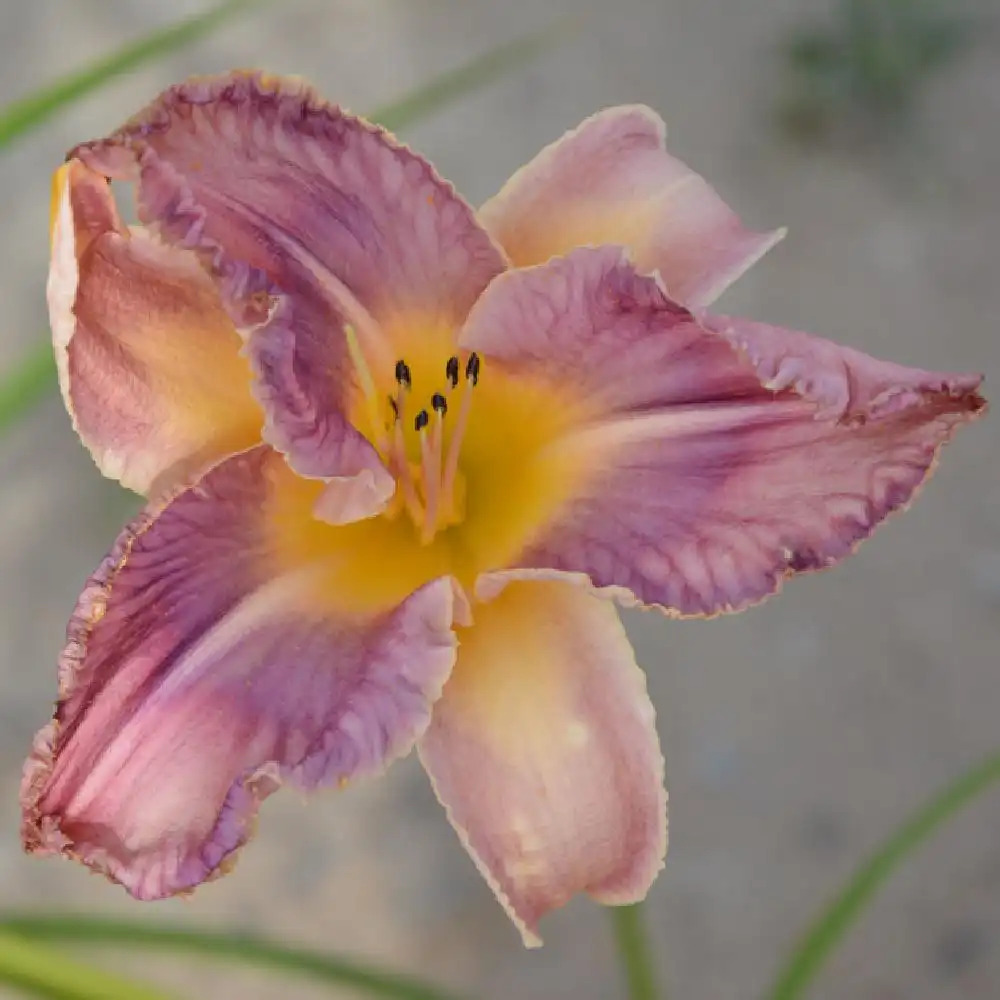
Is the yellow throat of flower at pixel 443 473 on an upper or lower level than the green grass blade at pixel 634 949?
upper

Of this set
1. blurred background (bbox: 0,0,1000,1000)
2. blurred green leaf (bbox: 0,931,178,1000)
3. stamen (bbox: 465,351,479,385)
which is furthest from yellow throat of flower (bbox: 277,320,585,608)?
blurred background (bbox: 0,0,1000,1000)

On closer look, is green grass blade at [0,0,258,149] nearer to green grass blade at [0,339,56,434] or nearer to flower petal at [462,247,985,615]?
green grass blade at [0,339,56,434]

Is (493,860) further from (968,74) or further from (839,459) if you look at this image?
(968,74)

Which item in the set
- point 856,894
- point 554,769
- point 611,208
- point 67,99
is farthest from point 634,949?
point 67,99

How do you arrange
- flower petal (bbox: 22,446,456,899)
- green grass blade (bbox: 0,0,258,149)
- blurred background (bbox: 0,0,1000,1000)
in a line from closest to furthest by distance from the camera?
flower petal (bbox: 22,446,456,899) < green grass blade (bbox: 0,0,258,149) < blurred background (bbox: 0,0,1000,1000)

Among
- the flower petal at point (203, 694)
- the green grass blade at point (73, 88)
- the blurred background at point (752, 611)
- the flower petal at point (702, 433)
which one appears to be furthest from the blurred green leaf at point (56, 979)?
the blurred background at point (752, 611)

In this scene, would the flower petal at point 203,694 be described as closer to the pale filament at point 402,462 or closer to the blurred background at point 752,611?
the pale filament at point 402,462

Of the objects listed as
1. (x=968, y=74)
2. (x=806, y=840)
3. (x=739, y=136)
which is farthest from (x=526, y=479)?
(x=968, y=74)

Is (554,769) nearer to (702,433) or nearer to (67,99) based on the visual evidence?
(702,433)
